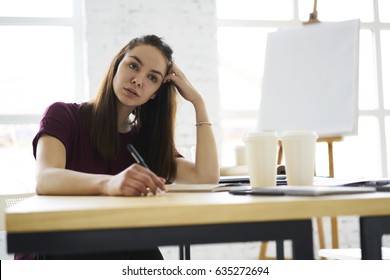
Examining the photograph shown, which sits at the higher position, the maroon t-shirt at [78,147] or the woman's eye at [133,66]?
the woman's eye at [133,66]

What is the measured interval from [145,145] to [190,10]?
2.56 metres

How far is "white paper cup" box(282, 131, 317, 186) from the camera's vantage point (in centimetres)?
114

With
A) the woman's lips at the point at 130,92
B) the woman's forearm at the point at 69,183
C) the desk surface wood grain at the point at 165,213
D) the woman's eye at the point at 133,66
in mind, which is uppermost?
the woman's eye at the point at 133,66

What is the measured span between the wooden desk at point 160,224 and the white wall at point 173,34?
10.4 feet

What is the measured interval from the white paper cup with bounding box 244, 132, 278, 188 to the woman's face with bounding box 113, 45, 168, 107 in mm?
579

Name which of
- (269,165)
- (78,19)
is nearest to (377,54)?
(78,19)

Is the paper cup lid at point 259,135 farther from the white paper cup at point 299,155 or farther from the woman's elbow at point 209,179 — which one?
the woman's elbow at point 209,179

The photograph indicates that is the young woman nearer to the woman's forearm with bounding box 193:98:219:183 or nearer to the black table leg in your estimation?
the woman's forearm with bounding box 193:98:219:183

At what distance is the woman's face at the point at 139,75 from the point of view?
5.33ft

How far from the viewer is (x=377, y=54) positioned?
4500 millimetres

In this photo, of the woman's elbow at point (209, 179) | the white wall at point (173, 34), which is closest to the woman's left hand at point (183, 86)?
the woman's elbow at point (209, 179)

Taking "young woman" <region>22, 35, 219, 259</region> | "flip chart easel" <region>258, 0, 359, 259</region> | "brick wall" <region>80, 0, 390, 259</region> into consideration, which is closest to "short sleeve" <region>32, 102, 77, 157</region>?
"young woman" <region>22, 35, 219, 259</region>

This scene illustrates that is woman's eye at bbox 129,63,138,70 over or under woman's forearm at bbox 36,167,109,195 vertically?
over

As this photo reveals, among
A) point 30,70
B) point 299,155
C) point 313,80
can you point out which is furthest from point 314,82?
point 299,155
